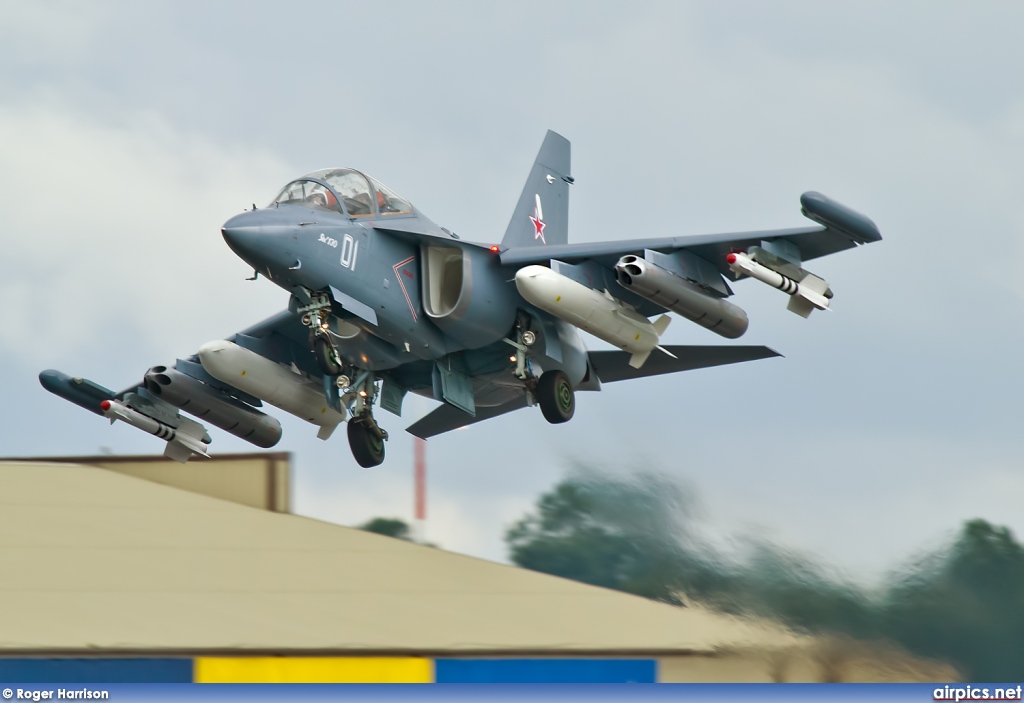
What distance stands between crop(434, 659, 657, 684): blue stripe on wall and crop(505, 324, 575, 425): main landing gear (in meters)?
4.11

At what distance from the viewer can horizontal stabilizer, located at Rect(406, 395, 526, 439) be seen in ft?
65.4

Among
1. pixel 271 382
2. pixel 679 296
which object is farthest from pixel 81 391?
pixel 679 296

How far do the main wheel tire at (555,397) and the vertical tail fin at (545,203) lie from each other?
2757 mm

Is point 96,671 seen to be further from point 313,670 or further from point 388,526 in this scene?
point 388,526

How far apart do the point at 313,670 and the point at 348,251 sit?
19.9 ft

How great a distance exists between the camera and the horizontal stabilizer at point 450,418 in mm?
19938

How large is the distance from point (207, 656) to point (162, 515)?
386cm

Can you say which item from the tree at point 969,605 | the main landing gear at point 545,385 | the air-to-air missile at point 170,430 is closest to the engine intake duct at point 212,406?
the air-to-air missile at point 170,430

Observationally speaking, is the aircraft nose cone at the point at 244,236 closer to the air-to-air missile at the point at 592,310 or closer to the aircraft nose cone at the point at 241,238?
the aircraft nose cone at the point at 241,238

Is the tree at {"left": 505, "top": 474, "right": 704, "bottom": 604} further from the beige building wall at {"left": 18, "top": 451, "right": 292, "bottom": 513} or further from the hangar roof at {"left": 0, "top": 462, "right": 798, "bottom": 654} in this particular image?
the beige building wall at {"left": 18, "top": 451, "right": 292, "bottom": 513}

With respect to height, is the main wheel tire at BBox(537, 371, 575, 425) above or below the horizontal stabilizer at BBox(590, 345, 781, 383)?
below

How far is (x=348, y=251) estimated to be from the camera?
16234mm

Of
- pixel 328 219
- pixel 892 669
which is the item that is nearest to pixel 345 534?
pixel 328 219

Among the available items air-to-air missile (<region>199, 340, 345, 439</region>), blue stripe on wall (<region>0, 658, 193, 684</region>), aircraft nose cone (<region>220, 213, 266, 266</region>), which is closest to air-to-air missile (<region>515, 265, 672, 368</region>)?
aircraft nose cone (<region>220, 213, 266, 266</region>)
